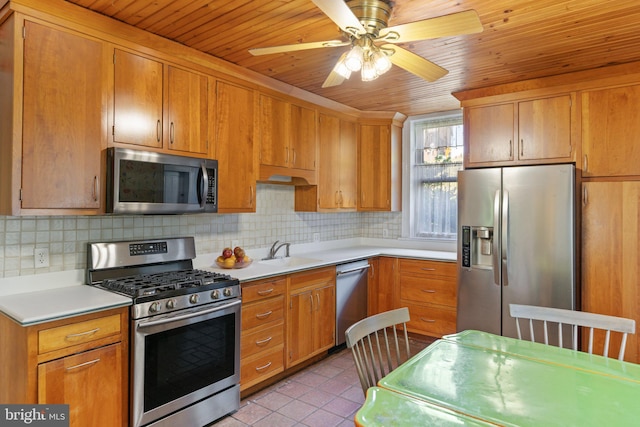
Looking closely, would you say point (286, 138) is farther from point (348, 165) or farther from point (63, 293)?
point (63, 293)

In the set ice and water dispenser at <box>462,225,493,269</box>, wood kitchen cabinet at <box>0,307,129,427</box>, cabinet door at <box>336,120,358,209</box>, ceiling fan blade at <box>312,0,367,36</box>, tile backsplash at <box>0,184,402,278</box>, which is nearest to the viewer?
ceiling fan blade at <box>312,0,367,36</box>

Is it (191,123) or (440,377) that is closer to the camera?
(440,377)

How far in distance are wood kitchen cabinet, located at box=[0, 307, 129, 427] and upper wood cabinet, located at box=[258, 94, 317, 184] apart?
1694 mm

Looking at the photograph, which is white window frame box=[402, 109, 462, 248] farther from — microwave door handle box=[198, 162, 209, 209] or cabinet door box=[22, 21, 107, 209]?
cabinet door box=[22, 21, 107, 209]

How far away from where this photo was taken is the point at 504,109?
11.3ft

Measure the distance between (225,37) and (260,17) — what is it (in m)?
0.37

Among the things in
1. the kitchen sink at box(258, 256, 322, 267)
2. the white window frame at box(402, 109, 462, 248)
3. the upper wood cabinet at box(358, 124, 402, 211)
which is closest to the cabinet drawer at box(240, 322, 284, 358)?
the kitchen sink at box(258, 256, 322, 267)

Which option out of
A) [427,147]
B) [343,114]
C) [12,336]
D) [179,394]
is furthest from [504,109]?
[12,336]

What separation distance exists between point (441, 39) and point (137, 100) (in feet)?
6.28

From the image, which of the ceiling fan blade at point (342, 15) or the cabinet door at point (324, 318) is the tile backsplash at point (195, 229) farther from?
the ceiling fan blade at point (342, 15)

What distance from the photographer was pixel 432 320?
3895mm

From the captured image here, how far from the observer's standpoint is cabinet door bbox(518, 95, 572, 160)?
Answer: 3193mm

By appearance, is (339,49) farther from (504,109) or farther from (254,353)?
(254,353)

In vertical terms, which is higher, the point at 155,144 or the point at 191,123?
the point at 191,123
